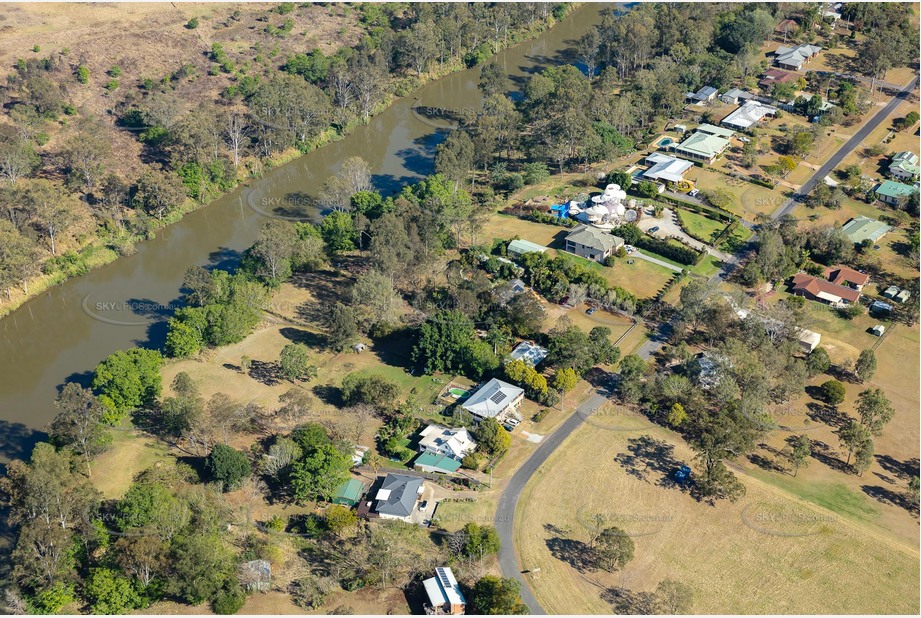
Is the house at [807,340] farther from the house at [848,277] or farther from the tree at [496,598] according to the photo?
the tree at [496,598]

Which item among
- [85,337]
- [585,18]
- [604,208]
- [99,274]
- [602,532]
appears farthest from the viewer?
[585,18]

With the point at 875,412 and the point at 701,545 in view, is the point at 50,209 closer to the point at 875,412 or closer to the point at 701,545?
the point at 701,545

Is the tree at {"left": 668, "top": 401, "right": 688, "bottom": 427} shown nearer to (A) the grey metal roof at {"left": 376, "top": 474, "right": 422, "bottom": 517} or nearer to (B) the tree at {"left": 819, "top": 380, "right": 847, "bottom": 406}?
(B) the tree at {"left": 819, "top": 380, "right": 847, "bottom": 406}

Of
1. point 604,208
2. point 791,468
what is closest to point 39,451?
point 791,468

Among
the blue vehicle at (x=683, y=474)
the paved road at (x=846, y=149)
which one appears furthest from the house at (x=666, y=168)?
the blue vehicle at (x=683, y=474)

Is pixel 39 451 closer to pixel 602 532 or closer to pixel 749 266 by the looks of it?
pixel 602 532

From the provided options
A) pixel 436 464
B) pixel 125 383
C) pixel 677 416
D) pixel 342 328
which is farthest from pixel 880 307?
pixel 125 383
